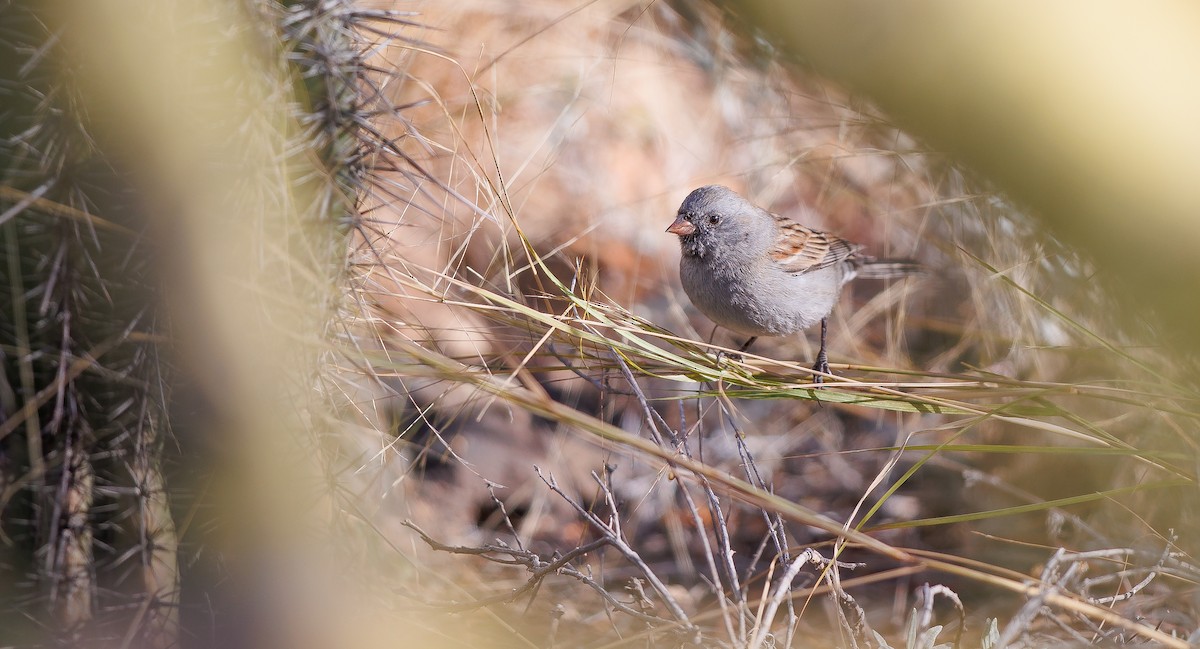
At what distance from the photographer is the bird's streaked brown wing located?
3109 mm

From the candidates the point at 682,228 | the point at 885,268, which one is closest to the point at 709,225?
the point at 682,228

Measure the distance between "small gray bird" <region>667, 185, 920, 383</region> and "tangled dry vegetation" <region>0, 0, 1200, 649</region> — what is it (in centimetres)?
30

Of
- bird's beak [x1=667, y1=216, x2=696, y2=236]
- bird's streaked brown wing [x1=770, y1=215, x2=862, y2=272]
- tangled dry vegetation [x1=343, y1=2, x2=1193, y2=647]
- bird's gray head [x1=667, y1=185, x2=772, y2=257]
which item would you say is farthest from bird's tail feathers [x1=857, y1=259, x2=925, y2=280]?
bird's beak [x1=667, y1=216, x2=696, y2=236]

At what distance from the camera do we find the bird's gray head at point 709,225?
2928mm

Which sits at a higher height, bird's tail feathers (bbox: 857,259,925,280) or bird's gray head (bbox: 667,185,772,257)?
bird's gray head (bbox: 667,185,772,257)

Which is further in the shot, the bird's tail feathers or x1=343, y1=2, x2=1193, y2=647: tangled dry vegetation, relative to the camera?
the bird's tail feathers

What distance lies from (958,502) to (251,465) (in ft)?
12.0

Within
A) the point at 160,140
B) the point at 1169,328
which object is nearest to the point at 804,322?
the point at 1169,328

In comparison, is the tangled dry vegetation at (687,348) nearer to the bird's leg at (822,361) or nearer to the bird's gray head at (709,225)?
the bird's leg at (822,361)

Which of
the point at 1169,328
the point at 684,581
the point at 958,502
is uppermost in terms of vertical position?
the point at 1169,328

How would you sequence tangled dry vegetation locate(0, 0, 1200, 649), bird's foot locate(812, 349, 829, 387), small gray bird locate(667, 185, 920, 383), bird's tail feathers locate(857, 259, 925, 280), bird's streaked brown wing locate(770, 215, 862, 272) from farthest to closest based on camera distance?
bird's tail feathers locate(857, 259, 925, 280), bird's streaked brown wing locate(770, 215, 862, 272), small gray bird locate(667, 185, 920, 383), bird's foot locate(812, 349, 829, 387), tangled dry vegetation locate(0, 0, 1200, 649)

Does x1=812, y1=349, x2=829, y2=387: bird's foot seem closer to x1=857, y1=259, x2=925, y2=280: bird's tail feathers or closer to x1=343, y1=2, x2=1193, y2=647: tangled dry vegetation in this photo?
x1=343, y1=2, x2=1193, y2=647: tangled dry vegetation

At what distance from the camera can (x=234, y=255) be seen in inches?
44.6

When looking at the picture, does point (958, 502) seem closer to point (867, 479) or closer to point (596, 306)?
point (867, 479)
